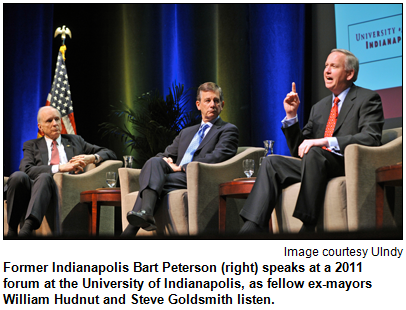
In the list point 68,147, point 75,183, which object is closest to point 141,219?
point 75,183

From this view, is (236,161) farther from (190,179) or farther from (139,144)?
(139,144)

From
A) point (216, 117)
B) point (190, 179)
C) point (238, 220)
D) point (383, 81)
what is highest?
point (383, 81)

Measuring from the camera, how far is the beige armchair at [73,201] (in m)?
3.52

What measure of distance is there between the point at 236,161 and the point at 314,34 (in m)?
1.89

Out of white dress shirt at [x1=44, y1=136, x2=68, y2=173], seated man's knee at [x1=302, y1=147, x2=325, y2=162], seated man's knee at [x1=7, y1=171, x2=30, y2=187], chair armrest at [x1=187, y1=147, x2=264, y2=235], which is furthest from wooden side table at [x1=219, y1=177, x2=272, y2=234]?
white dress shirt at [x1=44, y1=136, x2=68, y2=173]

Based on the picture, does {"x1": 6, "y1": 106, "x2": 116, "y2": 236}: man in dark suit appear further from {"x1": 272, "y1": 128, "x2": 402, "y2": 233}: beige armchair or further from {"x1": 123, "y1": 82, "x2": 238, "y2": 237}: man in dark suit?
{"x1": 272, "y1": 128, "x2": 402, "y2": 233}: beige armchair

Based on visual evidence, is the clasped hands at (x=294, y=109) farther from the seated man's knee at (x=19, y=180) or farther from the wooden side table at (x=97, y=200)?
the seated man's knee at (x=19, y=180)

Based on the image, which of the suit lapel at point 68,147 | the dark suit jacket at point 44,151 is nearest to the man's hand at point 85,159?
the dark suit jacket at point 44,151

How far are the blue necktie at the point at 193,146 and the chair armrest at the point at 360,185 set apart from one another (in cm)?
131

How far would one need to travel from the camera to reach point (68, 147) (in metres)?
3.99

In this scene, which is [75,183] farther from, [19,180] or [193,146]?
[193,146]

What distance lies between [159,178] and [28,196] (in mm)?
1141

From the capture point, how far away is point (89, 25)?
5668mm
